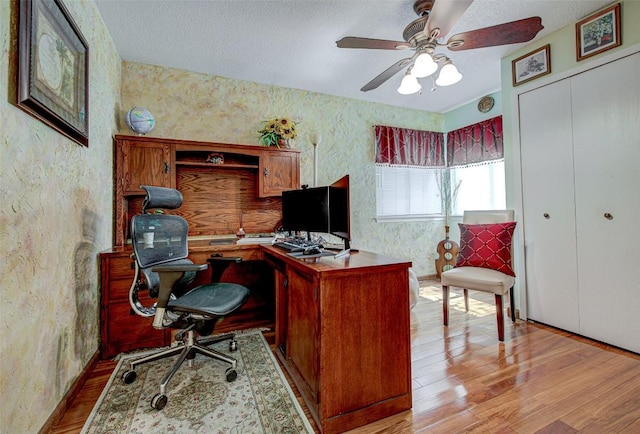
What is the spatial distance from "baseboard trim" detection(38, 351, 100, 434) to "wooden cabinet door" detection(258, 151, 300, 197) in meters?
1.86

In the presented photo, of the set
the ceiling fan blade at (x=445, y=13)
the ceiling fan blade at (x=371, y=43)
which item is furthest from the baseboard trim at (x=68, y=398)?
the ceiling fan blade at (x=445, y=13)

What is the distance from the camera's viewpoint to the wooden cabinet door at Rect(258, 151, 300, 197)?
2934mm

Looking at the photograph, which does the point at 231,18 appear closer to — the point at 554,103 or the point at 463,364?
the point at 554,103

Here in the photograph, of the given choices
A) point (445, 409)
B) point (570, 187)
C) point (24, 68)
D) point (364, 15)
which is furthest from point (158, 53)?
point (570, 187)

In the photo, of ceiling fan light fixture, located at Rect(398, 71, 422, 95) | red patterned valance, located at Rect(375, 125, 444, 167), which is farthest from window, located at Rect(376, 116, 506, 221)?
ceiling fan light fixture, located at Rect(398, 71, 422, 95)

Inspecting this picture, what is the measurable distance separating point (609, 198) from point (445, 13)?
193cm

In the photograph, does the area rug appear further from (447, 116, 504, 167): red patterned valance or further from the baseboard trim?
(447, 116, 504, 167): red patterned valance

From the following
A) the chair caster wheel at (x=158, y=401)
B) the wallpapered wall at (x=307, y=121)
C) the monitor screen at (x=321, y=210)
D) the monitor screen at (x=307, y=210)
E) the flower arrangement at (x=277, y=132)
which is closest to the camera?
the chair caster wheel at (x=158, y=401)

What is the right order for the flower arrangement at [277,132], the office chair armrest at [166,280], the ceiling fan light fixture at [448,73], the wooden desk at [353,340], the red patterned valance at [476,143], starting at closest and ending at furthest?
the wooden desk at [353,340], the office chair armrest at [166,280], the ceiling fan light fixture at [448,73], the flower arrangement at [277,132], the red patterned valance at [476,143]

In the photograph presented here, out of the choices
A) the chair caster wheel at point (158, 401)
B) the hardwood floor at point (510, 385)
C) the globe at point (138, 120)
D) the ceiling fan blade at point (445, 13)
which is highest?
the ceiling fan blade at point (445, 13)

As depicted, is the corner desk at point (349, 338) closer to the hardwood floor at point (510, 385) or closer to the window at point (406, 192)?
the hardwood floor at point (510, 385)

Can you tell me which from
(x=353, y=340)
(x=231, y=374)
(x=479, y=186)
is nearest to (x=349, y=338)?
(x=353, y=340)

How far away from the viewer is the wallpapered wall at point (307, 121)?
2881mm

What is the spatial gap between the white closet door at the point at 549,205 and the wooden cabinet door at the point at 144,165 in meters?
3.40
